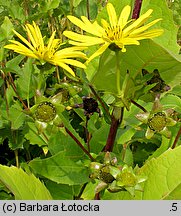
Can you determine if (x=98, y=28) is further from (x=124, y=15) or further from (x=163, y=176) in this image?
(x=163, y=176)

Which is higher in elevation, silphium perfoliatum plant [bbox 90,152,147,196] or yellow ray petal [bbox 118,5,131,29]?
yellow ray petal [bbox 118,5,131,29]

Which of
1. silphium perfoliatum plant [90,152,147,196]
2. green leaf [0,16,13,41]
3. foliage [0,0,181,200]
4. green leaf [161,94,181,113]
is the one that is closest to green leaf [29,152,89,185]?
foliage [0,0,181,200]

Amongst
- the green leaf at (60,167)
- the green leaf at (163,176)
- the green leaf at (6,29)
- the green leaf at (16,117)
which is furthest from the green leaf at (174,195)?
the green leaf at (6,29)

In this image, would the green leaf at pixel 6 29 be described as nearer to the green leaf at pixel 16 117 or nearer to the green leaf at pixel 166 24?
the green leaf at pixel 16 117

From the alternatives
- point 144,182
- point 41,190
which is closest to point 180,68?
point 144,182

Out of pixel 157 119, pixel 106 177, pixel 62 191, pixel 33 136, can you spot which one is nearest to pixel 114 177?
pixel 106 177

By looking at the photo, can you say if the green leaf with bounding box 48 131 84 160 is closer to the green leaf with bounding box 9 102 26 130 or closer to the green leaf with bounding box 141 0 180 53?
the green leaf with bounding box 9 102 26 130
